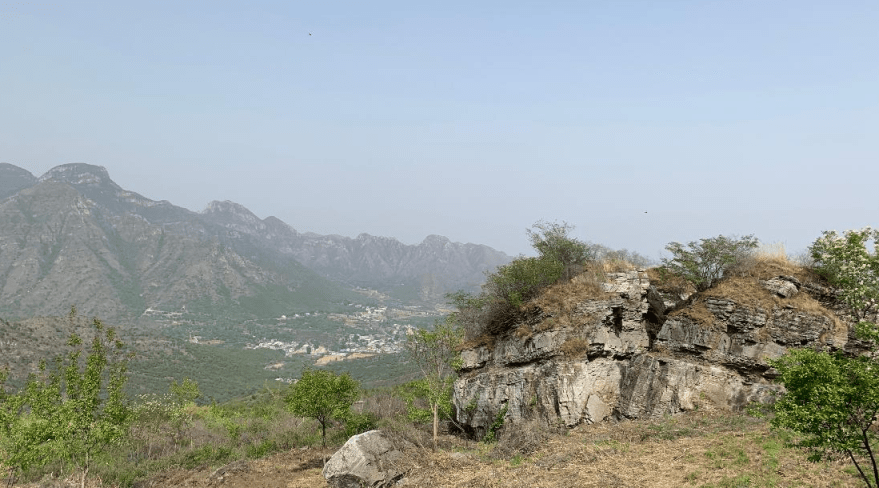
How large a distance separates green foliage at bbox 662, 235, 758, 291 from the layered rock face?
1768mm

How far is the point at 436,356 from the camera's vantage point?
25.9 meters

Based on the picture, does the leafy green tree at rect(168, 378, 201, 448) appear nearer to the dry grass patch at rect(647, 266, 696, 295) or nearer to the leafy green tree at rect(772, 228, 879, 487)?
the dry grass patch at rect(647, 266, 696, 295)

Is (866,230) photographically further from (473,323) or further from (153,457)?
(153,457)

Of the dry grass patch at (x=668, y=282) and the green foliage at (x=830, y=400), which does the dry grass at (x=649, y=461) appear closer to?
the green foliage at (x=830, y=400)

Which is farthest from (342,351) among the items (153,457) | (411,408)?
(411,408)

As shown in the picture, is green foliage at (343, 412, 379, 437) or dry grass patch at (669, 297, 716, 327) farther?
green foliage at (343, 412, 379, 437)

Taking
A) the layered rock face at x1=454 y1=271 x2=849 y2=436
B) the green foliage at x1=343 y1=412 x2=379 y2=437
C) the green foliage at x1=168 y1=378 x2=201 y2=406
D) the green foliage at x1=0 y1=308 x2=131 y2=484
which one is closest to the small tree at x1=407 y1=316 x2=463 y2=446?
the layered rock face at x1=454 y1=271 x2=849 y2=436

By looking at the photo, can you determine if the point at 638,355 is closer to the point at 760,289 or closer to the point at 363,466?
the point at 760,289

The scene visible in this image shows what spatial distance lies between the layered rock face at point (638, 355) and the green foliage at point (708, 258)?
1768 mm

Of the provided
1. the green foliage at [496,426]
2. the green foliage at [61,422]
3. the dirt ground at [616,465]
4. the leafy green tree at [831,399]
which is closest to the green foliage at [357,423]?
the dirt ground at [616,465]

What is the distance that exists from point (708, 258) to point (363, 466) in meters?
22.2

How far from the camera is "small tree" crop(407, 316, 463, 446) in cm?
2512

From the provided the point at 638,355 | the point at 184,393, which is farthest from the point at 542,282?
the point at 184,393

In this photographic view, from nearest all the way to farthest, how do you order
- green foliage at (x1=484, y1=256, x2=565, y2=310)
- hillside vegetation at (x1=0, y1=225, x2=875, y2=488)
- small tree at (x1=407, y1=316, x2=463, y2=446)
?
hillside vegetation at (x1=0, y1=225, x2=875, y2=488)
small tree at (x1=407, y1=316, x2=463, y2=446)
green foliage at (x1=484, y1=256, x2=565, y2=310)
